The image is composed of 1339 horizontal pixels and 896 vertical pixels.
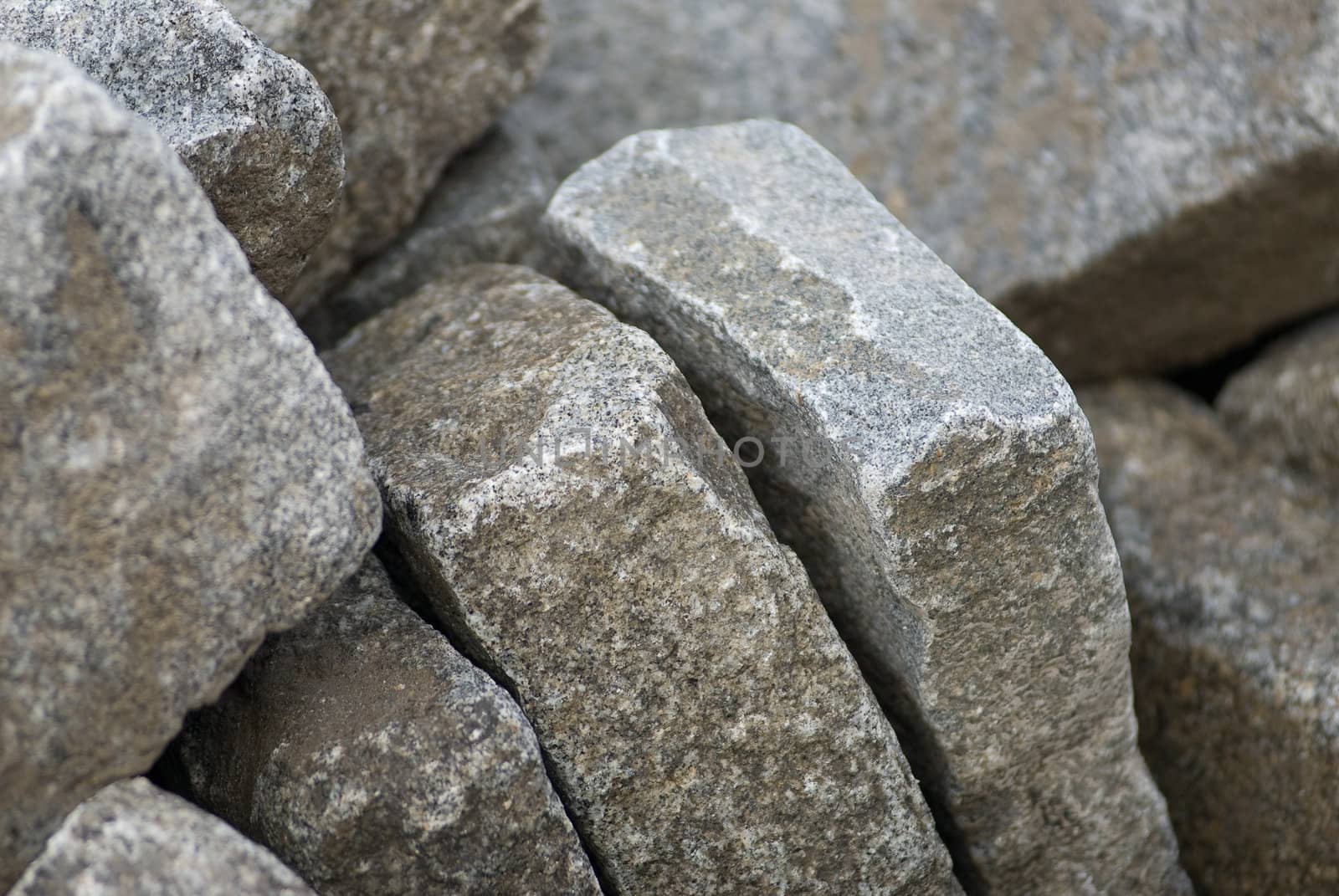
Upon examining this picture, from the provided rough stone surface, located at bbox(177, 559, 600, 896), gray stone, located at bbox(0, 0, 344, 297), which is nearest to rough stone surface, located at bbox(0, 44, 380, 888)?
rough stone surface, located at bbox(177, 559, 600, 896)

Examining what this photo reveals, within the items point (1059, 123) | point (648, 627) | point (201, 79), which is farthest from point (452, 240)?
point (1059, 123)

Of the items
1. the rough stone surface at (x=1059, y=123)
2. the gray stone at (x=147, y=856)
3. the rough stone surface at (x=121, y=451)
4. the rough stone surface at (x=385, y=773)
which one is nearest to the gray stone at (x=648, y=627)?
the rough stone surface at (x=385, y=773)

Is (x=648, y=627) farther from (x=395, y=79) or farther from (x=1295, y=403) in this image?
(x=1295, y=403)

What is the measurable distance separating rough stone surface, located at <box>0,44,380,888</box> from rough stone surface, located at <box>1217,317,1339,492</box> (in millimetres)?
1724

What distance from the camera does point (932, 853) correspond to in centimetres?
149

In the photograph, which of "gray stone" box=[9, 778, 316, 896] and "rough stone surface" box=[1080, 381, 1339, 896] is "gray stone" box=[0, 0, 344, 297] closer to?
"gray stone" box=[9, 778, 316, 896]

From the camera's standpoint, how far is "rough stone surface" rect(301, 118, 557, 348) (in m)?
1.97

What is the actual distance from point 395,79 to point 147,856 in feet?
4.07

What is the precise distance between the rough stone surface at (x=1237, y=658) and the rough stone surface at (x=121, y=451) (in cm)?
139

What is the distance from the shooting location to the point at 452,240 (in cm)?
200

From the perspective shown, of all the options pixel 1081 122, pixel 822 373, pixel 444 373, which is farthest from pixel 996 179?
pixel 444 373

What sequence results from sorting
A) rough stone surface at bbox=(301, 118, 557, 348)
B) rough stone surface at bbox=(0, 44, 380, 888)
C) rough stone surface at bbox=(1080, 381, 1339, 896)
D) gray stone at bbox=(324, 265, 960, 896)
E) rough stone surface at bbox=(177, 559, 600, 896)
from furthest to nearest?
rough stone surface at bbox=(301, 118, 557, 348)
rough stone surface at bbox=(1080, 381, 1339, 896)
gray stone at bbox=(324, 265, 960, 896)
rough stone surface at bbox=(177, 559, 600, 896)
rough stone surface at bbox=(0, 44, 380, 888)

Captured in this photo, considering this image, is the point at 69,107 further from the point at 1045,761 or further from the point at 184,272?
the point at 1045,761

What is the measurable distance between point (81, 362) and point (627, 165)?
0.87 metres
